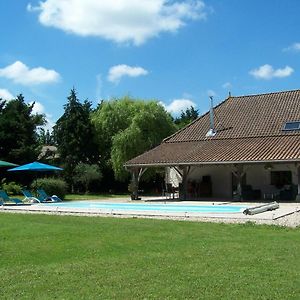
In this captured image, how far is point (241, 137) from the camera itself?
91.1 ft

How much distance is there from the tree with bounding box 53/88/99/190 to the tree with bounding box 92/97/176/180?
998mm

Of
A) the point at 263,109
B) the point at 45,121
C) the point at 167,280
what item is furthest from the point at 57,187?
the point at 167,280

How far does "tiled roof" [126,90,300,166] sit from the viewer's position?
79.2 ft

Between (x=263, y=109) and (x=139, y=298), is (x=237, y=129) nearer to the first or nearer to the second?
(x=263, y=109)

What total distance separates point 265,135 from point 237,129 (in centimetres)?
219

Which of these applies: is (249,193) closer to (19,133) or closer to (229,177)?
(229,177)

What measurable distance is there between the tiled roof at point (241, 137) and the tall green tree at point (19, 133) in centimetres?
1423

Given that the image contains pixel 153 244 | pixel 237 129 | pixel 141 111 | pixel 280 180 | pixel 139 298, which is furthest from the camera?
pixel 141 111

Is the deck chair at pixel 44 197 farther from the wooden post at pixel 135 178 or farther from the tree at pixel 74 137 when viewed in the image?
the tree at pixel 74 137

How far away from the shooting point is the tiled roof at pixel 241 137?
2414 cm

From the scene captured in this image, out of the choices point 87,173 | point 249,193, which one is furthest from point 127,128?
point 249,193

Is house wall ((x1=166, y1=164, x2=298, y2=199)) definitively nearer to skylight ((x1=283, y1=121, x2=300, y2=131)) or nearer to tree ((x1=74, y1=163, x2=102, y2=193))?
skylight ((x1=283, y1=121, x2=300, y2=131))

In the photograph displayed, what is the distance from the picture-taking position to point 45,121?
153ft

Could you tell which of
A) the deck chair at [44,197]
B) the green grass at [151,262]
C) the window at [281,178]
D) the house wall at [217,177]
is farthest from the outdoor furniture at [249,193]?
the green grass at [151,262]
